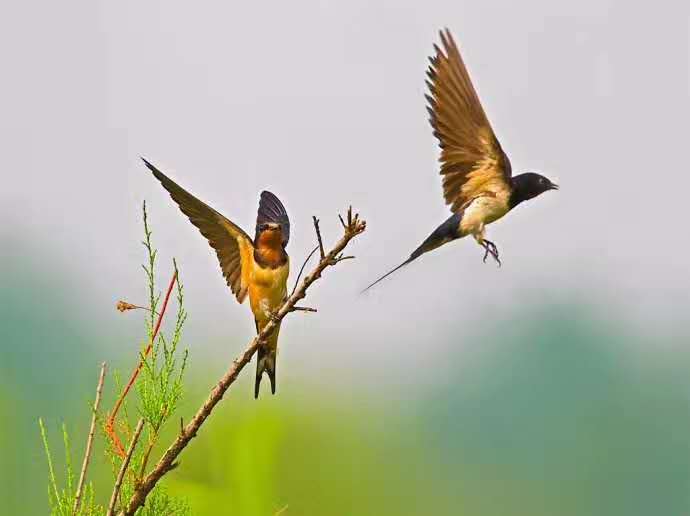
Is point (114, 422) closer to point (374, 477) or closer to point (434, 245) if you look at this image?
point (434, 245)

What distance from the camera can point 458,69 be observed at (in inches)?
72.2

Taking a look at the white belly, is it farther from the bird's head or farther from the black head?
the bird's head

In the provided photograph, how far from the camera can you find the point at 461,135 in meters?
1.89

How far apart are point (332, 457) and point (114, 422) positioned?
19.6ft

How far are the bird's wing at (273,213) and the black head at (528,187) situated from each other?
0.38 meters

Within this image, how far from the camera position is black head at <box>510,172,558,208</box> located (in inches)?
70.4

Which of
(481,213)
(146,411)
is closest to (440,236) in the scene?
(481,213)

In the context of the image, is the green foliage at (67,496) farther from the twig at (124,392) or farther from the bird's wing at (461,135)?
the bird's wing at (461,135)

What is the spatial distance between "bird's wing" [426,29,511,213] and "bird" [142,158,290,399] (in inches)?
11.5

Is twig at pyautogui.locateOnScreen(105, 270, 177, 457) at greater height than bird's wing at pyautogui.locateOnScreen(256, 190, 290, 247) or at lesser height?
lesser

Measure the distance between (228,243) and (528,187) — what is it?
0.49 metres

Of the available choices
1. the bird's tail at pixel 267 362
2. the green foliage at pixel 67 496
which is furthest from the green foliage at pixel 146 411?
the bird's tail at pixel 267 362

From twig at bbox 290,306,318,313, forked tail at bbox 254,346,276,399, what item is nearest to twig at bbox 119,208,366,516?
twig at bbox 290,306,318,313

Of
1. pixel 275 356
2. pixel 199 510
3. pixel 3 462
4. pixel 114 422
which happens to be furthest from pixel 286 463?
pixel 114 422
